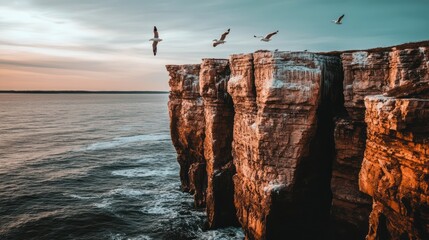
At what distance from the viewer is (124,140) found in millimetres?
69375

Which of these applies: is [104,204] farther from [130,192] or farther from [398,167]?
[398,167]

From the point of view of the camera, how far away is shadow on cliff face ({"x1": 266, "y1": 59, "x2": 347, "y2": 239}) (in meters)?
19.3

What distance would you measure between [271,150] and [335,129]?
11.8 feet

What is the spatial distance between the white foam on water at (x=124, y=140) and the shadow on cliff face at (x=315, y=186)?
46.8 m

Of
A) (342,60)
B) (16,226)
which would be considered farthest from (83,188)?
(342,60)

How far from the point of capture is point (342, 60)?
61.3 ft

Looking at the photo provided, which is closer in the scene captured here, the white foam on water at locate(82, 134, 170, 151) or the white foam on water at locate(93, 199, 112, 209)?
the white foam on water at locate(93, 199, 112, 209)

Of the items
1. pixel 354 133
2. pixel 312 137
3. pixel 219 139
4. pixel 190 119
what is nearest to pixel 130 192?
pixel 190 119

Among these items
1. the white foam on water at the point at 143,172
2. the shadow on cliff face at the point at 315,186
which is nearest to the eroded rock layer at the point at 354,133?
the shadow on cliff face at the point at 315,186

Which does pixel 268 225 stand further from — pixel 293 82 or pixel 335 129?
pixel 293 82

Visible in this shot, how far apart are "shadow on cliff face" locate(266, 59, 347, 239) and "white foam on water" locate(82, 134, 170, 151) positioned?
A: 1843 inches

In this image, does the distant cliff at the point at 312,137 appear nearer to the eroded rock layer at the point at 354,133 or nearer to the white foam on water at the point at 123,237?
the eroded rock layer at the point at 354,133

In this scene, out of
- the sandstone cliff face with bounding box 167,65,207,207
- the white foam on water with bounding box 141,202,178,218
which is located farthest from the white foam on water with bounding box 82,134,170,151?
the white foam on water with bounding box 141,202,178,218

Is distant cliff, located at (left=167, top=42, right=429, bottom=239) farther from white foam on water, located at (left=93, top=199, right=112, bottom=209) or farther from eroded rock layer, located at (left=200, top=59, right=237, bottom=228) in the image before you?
white foam on water, located at (left=93, top=199, right=112, bottom=209)
